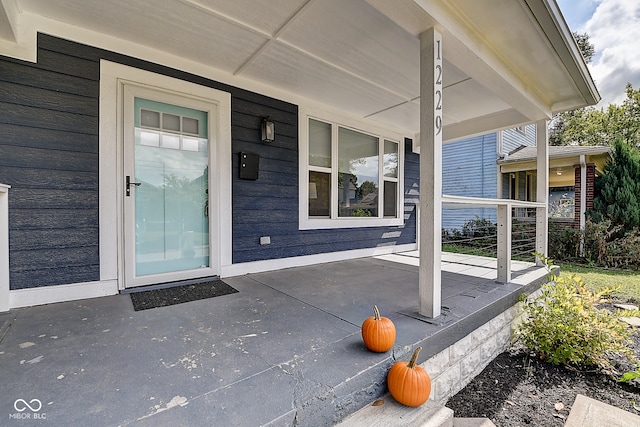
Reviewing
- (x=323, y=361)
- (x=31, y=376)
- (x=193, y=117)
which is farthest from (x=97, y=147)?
(x=323, y=361)

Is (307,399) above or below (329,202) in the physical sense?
below

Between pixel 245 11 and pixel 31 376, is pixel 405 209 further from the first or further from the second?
pixel 31 376

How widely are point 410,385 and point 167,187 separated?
110 inches

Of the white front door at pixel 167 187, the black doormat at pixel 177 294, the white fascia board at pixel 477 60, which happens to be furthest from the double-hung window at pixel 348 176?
the white fascia board at pixel 477 60

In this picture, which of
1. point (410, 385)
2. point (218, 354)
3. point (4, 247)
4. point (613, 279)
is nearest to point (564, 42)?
point (410, 385)

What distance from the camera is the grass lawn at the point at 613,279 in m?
4.13

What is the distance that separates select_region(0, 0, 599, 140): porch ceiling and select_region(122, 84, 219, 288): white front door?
1.75 feet

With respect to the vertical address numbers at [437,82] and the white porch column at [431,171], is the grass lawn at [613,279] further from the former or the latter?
the vertical address numbers at [437,82]

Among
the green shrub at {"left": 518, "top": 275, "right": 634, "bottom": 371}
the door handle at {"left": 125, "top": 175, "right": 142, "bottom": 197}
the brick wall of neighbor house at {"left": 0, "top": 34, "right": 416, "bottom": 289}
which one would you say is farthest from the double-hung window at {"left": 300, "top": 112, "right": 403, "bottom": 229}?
the green shrub at {"left": 518, "top": 275, "right": 634, "bottom": 371}

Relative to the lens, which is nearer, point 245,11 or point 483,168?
point 245,11

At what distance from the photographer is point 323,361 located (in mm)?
1493

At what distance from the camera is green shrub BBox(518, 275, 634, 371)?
7.72ft

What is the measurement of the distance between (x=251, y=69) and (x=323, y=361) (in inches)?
118

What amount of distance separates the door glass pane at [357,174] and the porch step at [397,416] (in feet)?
10.5
